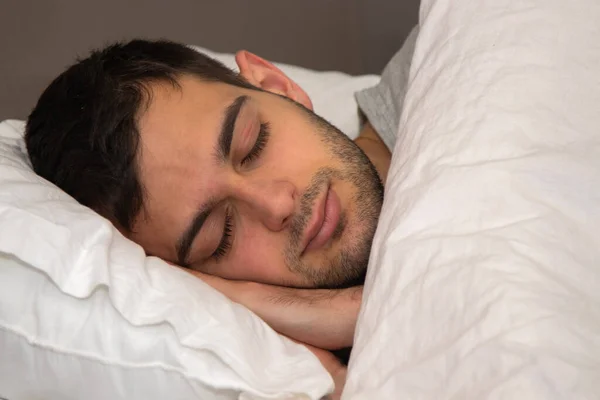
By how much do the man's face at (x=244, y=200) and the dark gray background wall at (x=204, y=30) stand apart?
0.61 metres

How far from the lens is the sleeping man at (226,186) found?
0.78m

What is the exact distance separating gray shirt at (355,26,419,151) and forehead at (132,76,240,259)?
427 mm

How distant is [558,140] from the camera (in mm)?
559

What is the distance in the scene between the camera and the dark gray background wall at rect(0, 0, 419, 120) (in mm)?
1292

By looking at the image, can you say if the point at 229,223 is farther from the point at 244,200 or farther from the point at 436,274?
the point at 436,274

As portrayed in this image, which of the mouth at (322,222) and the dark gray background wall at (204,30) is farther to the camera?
the dark gray background wall at (204,30)

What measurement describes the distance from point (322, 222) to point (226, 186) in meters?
0.14

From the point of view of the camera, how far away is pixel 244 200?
791 mm

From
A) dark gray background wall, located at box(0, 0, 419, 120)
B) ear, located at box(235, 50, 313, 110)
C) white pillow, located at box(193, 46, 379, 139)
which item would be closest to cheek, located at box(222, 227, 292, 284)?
ear, located at box(235, 50, 313, 110)

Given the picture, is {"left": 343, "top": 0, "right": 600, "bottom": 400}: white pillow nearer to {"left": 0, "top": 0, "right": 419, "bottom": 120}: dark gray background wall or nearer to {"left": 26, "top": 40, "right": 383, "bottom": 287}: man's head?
{"left": 26, "top": 40, "right": 383, "bottom": 287}: man's head

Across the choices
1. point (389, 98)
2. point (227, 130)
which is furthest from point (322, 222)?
point (389, 98)

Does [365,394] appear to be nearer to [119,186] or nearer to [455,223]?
[455,223]

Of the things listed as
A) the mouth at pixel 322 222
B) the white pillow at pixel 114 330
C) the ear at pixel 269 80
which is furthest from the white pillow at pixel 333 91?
the white pillow at pixel 114 330

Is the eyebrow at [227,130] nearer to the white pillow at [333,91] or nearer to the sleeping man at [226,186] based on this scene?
the sleeping man at [226,186]
